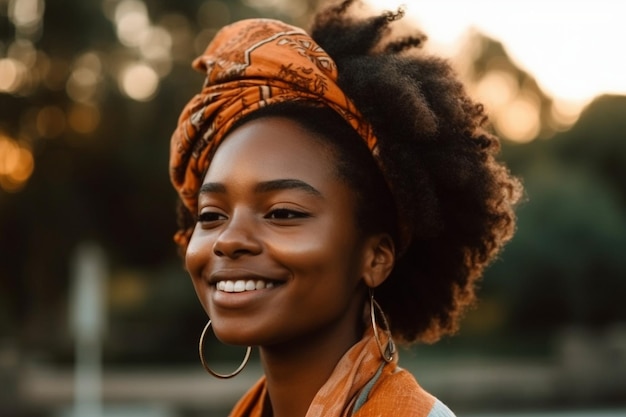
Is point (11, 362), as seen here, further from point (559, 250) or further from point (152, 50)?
point (559, 250)

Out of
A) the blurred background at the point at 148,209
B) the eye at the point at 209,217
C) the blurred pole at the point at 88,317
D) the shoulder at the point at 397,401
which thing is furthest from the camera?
the blurred background at the point at 148,209

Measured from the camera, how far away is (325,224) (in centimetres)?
273

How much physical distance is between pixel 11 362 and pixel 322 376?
53.9ft

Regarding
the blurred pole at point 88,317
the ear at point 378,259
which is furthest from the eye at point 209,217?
the blurred pole at point 88,317

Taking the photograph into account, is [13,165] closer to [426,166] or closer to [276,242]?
[426,166]

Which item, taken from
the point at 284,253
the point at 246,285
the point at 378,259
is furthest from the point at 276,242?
the point at 378,259

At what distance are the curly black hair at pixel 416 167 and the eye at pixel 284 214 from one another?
20cm

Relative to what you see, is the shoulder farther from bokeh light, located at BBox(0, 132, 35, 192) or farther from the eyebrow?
bokeh light, located at BBox(0, 132, 35, 192)

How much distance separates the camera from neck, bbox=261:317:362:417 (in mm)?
2850

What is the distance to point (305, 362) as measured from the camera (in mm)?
2871

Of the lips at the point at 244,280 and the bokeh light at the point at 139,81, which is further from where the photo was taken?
the bokeh light at the point at 139,81

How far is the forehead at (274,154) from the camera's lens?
2742 millimetres

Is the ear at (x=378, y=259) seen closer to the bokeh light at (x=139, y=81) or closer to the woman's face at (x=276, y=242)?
the woman's face at (x=276, y=242)

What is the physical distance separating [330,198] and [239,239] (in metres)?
0.28
